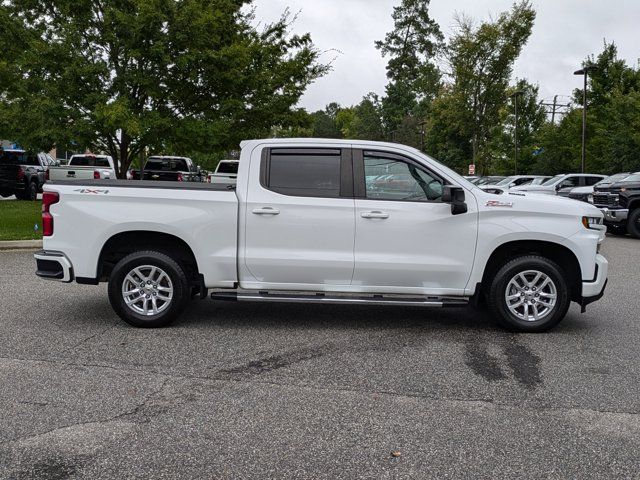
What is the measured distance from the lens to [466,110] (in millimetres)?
43562

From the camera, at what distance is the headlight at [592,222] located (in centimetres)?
628

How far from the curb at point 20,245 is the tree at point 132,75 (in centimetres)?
227

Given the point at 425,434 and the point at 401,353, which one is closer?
the point at 425,434

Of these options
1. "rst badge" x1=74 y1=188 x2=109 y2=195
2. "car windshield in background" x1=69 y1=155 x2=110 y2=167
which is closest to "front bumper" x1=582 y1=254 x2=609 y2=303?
"rst badge" x1=74 y1=188 x2=109 y2=195

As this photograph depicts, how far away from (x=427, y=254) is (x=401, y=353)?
1.11 m

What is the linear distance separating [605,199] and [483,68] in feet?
88.5

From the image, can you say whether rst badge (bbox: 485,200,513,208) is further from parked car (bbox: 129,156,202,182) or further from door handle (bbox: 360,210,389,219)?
parked car (bbox: 129,156,202,182)

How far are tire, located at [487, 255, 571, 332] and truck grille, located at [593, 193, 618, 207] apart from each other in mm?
11700

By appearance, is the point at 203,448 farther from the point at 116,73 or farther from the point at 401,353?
the point at 116,73

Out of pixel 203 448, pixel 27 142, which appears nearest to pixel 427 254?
pixel 203 448

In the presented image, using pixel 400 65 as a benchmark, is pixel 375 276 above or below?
below

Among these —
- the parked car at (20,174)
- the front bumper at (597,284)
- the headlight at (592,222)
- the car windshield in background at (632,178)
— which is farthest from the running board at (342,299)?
the parked car at (20,174)

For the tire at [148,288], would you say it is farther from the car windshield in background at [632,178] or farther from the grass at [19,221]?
the car windshield in background at [632,178]

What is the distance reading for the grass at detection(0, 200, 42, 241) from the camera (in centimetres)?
1269
